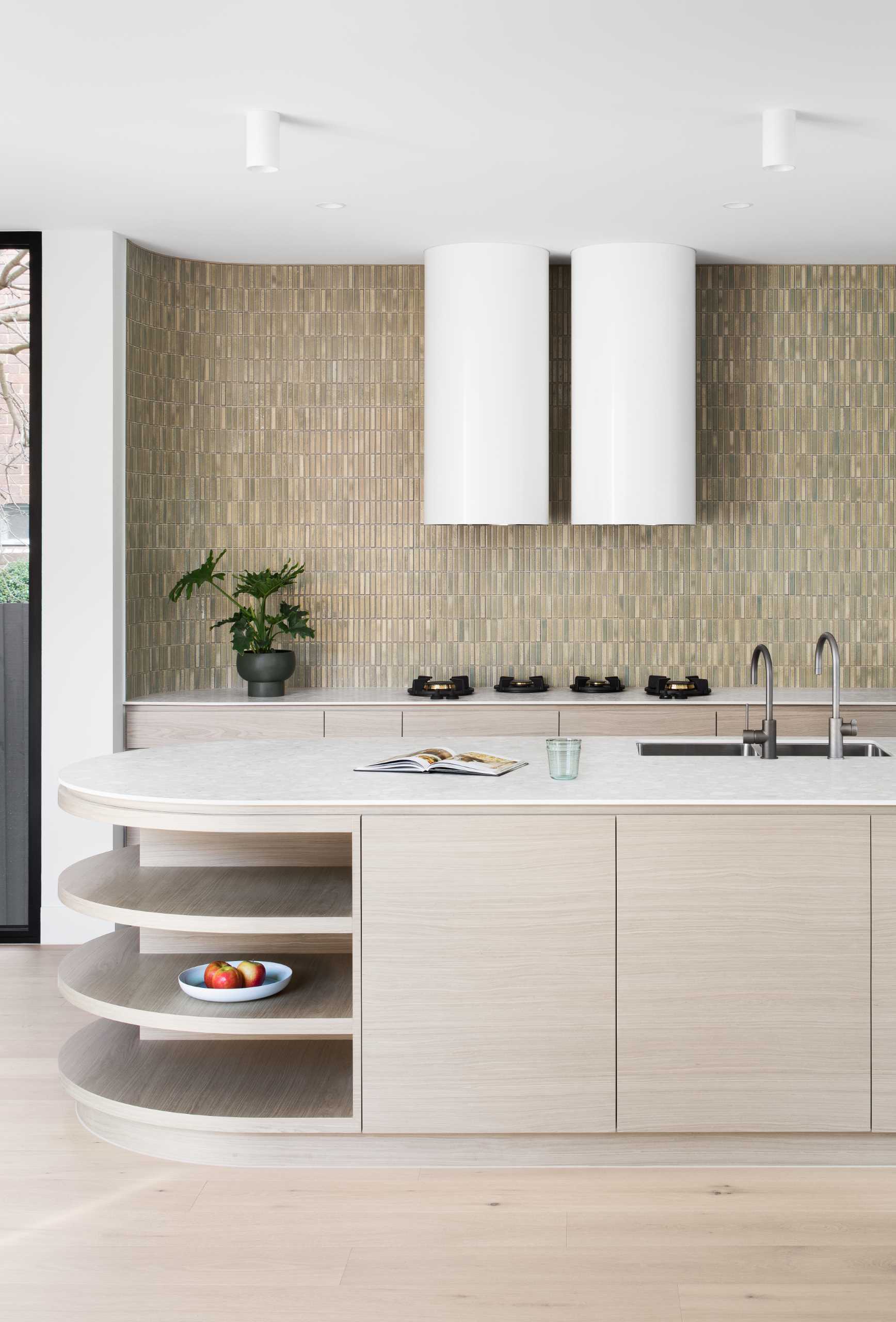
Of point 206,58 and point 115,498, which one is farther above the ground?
point 206,58

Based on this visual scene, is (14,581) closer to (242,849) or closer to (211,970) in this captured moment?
(242,849)

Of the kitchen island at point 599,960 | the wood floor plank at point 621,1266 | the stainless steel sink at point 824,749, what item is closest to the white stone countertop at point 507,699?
the stainless steel sink at point 824,749

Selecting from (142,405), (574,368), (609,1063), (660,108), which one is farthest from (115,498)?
(609,1063)

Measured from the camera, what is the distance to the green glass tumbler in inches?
115

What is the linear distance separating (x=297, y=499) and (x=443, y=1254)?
333 centimetres

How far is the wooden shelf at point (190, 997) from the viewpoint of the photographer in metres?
2.79

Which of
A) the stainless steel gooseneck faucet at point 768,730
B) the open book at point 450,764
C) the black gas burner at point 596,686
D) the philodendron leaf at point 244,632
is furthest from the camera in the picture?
the black gas burner at point 596,686

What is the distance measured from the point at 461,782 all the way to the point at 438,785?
0.06 meters

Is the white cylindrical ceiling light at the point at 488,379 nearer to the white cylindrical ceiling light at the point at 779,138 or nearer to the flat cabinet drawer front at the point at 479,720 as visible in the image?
the flat cabinet drawer front at the point at 479,720

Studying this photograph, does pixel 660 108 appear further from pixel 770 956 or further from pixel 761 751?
pixel 770 956

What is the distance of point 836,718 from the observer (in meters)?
3.28

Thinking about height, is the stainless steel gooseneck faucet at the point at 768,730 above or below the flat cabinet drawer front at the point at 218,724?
above

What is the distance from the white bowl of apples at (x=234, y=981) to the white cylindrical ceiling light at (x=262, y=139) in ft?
6.71

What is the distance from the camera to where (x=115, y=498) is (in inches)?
183
